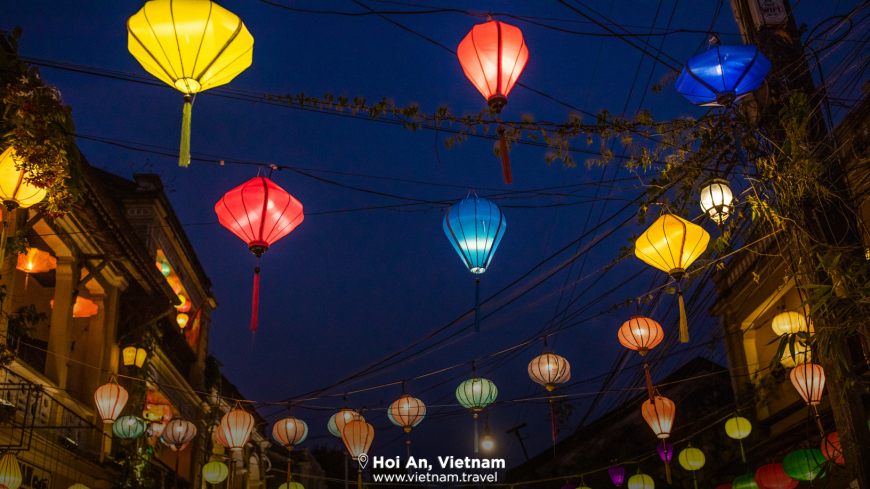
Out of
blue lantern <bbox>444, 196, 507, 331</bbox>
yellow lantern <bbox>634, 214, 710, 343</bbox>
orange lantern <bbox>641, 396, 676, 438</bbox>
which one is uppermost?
blue lantern <bbox>444, 196, 507, 331</bbox>

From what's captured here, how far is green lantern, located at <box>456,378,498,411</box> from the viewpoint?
41.4 ft

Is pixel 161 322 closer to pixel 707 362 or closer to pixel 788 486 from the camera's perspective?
pixel 788 486

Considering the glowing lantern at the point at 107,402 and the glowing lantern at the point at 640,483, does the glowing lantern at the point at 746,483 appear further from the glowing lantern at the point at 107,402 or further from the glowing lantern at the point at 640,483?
the glowing lantern at the point at 107,402

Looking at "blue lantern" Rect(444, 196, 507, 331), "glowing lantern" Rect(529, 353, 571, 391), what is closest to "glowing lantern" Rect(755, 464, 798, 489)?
"glowing lantern" Rect(529, 353, 571, 391)

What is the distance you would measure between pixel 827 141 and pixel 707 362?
17.5 metres

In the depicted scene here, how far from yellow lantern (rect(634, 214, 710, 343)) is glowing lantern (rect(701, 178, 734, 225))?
384mm

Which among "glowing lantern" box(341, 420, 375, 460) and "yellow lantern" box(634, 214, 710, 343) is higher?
"yellow lantern" box(634, 214, 710, 343)

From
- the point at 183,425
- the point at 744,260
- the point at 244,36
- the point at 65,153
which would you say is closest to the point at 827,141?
the point at 244,36

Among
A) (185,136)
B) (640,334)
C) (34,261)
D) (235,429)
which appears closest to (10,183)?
(185,136)

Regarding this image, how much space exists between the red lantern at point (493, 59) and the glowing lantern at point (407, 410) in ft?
25.1

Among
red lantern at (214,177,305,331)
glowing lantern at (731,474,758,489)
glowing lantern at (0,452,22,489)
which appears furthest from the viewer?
glowing lantern at (731,474,758,489)

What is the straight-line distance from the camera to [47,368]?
11.4 meters

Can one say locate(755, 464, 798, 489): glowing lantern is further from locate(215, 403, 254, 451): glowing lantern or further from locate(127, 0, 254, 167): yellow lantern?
locate(127, 0, 254, 167): yellow lantern

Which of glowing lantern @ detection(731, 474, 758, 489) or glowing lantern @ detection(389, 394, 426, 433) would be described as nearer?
glowing lantern @ detection(731, 474, 758, 489)
